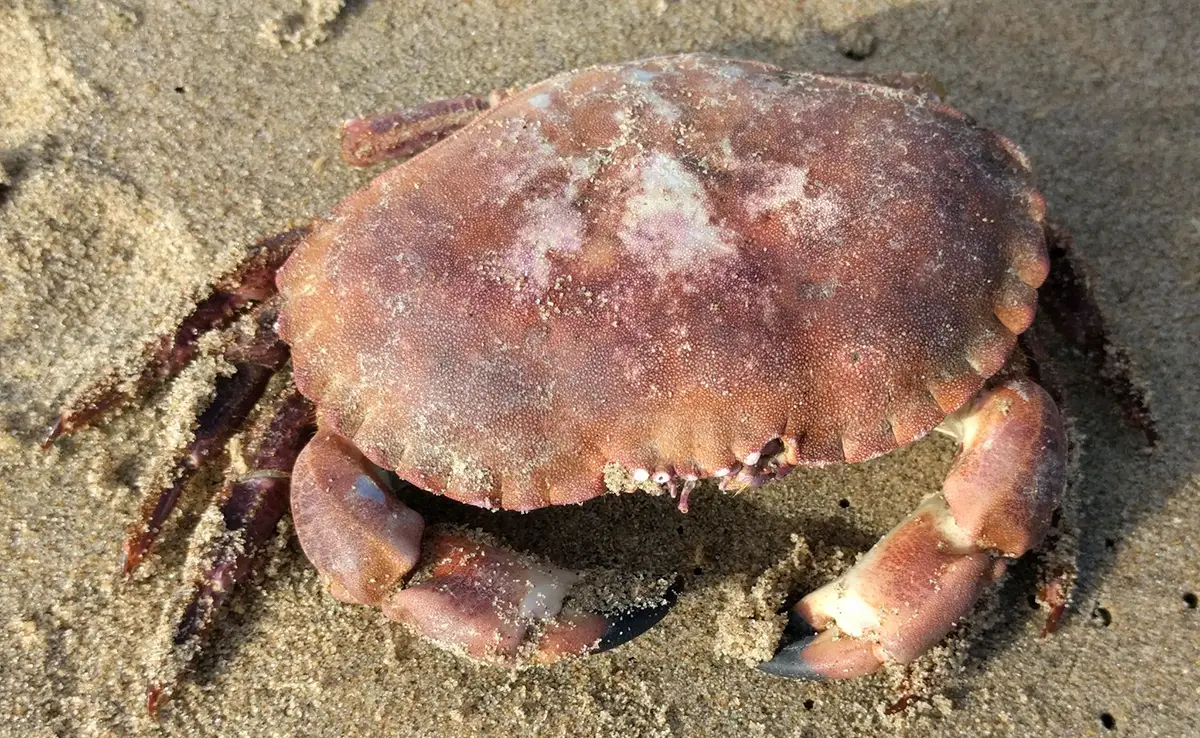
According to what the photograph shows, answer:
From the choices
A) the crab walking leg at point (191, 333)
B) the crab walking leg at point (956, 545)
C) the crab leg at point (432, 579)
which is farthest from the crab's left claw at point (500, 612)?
the crab walking leg at point (191, 333)

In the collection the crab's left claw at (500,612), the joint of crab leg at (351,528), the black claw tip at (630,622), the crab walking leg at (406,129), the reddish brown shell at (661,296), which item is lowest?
the black claw tip at (630,622)

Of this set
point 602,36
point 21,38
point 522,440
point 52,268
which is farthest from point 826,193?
point 21,38

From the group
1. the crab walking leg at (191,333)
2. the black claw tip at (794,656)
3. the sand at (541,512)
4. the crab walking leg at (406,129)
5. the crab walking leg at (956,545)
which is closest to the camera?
the crab walking leg at (956,545)

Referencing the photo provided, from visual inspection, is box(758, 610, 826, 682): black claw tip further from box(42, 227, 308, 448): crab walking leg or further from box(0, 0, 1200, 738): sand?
box(42, 227, 308, 448): crab walking leg

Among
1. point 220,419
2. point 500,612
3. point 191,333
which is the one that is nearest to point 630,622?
point 500,612

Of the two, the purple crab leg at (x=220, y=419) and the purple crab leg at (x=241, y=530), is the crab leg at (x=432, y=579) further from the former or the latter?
the purple crab leg at (x=220, y=419)

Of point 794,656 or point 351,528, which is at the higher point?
point 351,528

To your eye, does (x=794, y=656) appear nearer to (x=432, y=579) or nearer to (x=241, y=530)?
(x=432, y=579)
